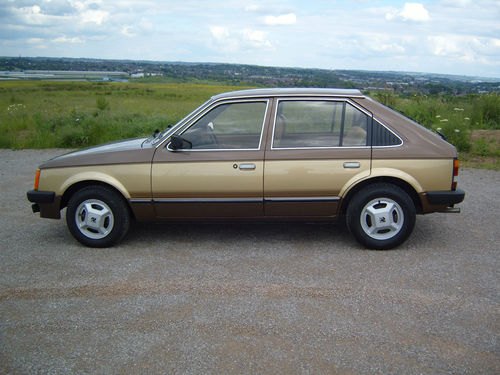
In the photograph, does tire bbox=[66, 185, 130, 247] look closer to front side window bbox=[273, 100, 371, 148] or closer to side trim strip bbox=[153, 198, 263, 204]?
side trim strip bbox=[153, 198, 263, 204]

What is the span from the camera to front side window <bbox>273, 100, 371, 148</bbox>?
16.6ft

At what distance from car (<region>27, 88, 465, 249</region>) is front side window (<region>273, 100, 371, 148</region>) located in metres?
0.01

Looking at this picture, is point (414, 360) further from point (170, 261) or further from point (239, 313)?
point (170, 261)

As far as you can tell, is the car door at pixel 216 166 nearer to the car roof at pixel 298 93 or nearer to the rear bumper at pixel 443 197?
the car roof at pixel 298 93

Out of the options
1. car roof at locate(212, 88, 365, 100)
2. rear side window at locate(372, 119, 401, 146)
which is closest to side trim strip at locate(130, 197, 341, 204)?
rear side window at locate(372, 119, 401, 146)

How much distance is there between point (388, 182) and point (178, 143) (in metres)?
2.33

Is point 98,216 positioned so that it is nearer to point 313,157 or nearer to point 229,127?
point 229,127

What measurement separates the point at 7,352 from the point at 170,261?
6.18ft

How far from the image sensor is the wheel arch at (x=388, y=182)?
5039 millimetres

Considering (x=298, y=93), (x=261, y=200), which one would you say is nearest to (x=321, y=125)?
(x=298, y=93)

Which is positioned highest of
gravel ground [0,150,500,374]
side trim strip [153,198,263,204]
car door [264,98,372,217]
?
car door [264,98,372,217]

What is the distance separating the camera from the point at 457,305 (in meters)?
3.88

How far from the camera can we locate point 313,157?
196 inches

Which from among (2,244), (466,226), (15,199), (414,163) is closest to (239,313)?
(414,163)
